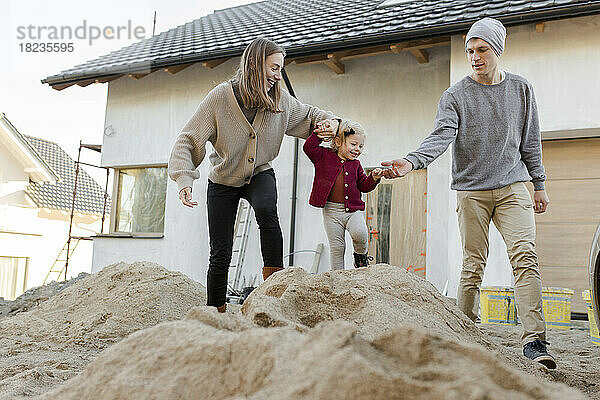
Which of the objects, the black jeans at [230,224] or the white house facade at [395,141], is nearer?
the black jeans at [230,224]

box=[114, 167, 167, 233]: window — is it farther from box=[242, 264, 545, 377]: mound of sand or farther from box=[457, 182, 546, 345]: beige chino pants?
box=[242, 264, 545, 377]: mound of sand

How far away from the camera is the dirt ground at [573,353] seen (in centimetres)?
221

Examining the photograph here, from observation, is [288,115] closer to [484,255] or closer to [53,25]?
[484,255]

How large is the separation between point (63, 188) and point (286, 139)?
51.5 feet

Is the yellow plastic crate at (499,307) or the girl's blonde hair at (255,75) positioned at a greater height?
the girl's blonde hair at (255,75)

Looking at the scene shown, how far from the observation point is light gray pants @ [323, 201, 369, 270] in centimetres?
417

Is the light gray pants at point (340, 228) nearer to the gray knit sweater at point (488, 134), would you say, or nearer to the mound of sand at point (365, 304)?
the gray knit sweater at point (488, 134)

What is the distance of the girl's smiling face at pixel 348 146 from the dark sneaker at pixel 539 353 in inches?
83.0

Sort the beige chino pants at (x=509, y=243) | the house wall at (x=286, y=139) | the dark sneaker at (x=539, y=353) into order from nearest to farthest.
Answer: the dark sneaker at (x=539, y=353) < the beige chino pants at (x=509, y=243) < the house wall at (x=286, y=139)

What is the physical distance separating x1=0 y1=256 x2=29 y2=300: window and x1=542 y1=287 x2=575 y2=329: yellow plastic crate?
16.3m

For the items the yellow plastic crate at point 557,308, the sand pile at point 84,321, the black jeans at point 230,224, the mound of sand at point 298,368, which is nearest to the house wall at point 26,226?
the sand pile at point 84,321

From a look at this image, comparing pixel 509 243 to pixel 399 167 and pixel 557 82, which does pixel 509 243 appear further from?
pixel 557 82

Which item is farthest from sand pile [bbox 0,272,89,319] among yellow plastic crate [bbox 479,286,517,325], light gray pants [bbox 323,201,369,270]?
yellow plastic crate [bbox 479,286,517,325]

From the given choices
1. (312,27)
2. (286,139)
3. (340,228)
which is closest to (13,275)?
(286,139)
